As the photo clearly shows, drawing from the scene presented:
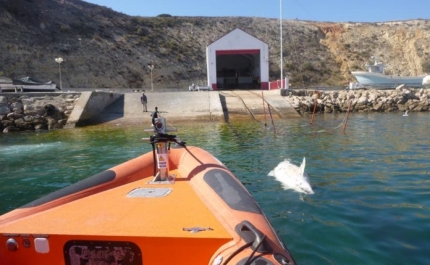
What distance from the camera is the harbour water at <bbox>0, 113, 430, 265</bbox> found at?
463 cm

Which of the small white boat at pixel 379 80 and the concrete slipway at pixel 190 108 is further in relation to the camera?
the small white boat at pixel 379 80

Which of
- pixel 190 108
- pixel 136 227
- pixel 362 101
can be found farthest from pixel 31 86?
pixel 136 227

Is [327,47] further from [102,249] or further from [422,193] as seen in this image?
[102,249]

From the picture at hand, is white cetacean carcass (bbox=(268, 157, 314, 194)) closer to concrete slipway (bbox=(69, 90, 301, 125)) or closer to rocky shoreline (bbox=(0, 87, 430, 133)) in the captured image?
rocky shoreline (bbox=(0, 87, 430, 133))

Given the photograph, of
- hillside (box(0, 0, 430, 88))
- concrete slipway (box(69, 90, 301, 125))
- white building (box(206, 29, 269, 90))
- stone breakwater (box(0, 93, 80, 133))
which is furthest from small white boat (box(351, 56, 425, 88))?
stone breakwater (box(0, 93, 80, 133))

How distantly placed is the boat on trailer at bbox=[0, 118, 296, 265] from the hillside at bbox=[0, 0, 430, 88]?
39.1 m

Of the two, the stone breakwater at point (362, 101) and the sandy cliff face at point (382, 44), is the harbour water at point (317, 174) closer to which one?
the stone breakwater at point (362, 101)

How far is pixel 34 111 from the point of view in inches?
832

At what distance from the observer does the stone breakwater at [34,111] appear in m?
20.2

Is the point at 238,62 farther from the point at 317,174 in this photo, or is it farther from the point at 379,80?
the point at 317,174

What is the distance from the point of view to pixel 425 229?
4910 mm

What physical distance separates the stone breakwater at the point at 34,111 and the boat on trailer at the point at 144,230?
17907 millimetres

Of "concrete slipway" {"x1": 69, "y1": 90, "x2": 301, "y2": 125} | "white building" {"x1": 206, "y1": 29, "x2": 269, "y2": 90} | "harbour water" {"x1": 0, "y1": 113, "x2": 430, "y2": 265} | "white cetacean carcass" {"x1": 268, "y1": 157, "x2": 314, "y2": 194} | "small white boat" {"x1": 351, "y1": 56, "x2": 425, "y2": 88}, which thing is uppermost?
"white building" {"x1": 206, "y1": 29, "x2": 269, "y2": 90}

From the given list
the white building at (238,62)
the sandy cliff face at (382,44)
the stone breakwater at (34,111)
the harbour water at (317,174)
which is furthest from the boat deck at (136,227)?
the sandy cliff face at (382,44)
